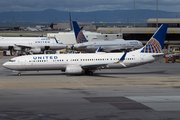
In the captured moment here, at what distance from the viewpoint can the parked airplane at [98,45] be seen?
71738 millimetres

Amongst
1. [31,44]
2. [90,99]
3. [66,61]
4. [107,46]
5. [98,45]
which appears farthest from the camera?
[31,44]

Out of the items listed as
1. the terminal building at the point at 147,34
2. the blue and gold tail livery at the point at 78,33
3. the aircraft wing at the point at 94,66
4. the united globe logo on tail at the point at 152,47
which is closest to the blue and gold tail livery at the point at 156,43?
the united globe logo on tail at the point at 152,47

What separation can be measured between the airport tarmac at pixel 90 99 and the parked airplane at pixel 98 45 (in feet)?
123

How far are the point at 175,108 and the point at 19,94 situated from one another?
14.3 meters

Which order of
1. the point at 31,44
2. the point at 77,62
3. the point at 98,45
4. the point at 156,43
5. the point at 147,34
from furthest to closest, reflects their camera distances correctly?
1. the point at 147,34
2. the point at 31,44
3. the point at 98,45
4. the point at 156,43
5. the point at 77,62

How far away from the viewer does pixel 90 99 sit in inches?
920

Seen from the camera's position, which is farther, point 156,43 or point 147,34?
point 147,34

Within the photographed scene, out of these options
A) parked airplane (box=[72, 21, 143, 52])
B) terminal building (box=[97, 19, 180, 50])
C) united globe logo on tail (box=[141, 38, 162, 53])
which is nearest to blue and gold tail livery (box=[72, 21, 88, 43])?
parked airplane (box=[72, 21, 143, 52])

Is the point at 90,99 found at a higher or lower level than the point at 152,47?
lower

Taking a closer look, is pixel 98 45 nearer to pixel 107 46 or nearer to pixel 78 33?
pixel 107 46

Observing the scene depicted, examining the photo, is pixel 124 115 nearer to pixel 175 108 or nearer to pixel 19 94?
pixel 175 108

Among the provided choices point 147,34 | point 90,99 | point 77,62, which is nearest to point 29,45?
point 147,34

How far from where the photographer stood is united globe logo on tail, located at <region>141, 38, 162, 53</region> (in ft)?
135

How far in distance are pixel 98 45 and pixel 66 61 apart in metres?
35.5
